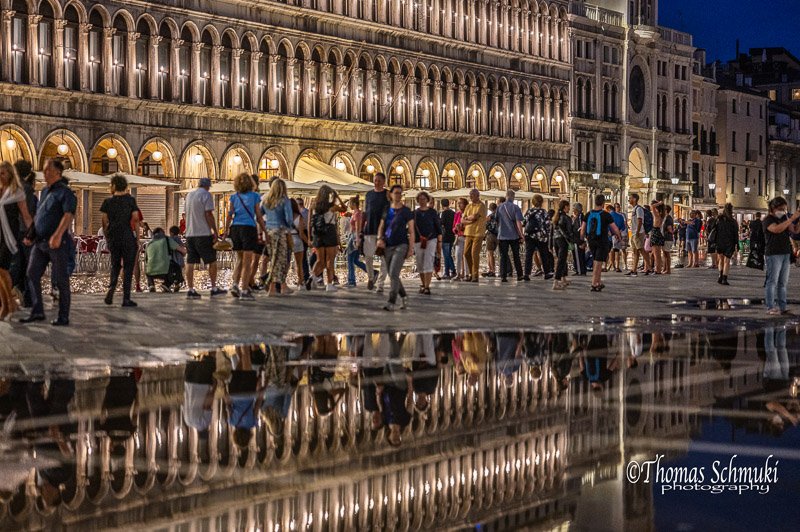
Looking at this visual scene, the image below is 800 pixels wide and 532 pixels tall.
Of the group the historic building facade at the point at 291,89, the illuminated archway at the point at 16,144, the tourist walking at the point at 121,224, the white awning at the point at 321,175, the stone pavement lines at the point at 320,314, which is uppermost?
the historic building facade at the point at 291,89

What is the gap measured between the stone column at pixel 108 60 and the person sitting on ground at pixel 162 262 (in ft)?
66.5

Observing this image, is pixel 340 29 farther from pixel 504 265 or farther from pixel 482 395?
pixel 482 395

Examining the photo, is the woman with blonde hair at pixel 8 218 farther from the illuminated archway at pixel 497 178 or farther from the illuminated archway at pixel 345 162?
the illuminated archway at pixel 497 178

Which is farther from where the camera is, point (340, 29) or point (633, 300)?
point (340, 29)

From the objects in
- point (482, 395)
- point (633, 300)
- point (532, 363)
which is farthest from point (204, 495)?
point (633, 300)

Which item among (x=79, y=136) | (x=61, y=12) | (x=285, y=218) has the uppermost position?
(x=61, y=12)

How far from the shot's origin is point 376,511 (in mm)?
6262

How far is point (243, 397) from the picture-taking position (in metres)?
9.86

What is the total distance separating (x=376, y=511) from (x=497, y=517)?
0.54 metres

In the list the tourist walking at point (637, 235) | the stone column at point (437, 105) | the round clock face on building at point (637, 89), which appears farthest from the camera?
the round clock face on building at point (637, 89)

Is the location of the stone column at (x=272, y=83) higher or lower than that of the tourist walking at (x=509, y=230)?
higher

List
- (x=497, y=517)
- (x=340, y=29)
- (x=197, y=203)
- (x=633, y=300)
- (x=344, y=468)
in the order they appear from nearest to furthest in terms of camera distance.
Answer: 1. (x=497, y=517)
2. (x=344, y=468)
3. (x=197, y=203)
4. (x=633, y=300)
5. (x=340, y=29)

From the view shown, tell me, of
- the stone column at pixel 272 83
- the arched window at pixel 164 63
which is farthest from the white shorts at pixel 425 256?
the stone column at pixel 272 83

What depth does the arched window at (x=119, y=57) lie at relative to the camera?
43875mm
